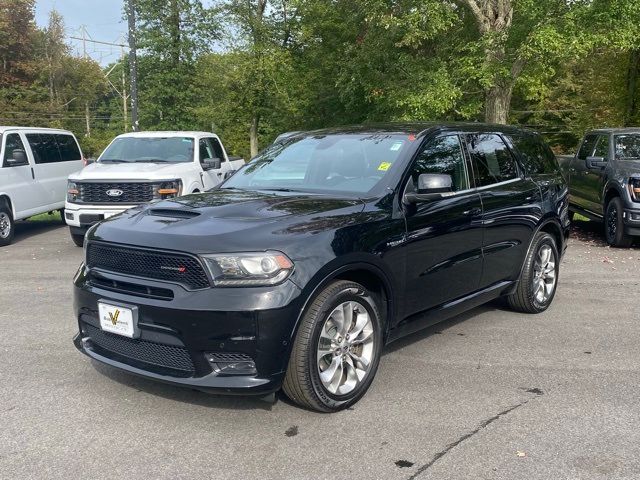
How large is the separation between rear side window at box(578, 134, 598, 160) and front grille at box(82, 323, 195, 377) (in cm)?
1016

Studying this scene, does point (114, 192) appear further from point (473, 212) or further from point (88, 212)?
point (473, 212)

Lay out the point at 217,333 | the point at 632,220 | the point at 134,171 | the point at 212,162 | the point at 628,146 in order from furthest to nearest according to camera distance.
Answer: the point at 628,146 < the point at 212,162 < the point at 134,171 < the point at 632,220 < the point at 217,333

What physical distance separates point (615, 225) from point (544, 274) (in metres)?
4.71

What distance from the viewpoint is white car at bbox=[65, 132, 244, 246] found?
959 cm

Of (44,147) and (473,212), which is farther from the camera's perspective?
(44,147)

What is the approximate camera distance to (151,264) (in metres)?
3.62

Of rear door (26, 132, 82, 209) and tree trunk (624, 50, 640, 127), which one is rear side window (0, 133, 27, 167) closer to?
rear door (26, 132, 82, 209)

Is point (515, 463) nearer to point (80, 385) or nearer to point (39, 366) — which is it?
point (80, 385)

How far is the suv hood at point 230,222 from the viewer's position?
3.51 metres

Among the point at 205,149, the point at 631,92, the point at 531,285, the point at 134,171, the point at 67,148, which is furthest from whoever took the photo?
the point at 631,92

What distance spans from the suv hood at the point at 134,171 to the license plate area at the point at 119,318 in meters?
6.05

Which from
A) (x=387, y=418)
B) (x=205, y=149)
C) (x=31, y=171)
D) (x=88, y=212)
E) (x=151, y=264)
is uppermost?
(x=205, y=149)

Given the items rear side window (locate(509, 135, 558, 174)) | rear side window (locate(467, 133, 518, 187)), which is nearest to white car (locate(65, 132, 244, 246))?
rear side window (locate(509, 135, 558, 174))

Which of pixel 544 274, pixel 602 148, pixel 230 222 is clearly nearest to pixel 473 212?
pixel 544 274
